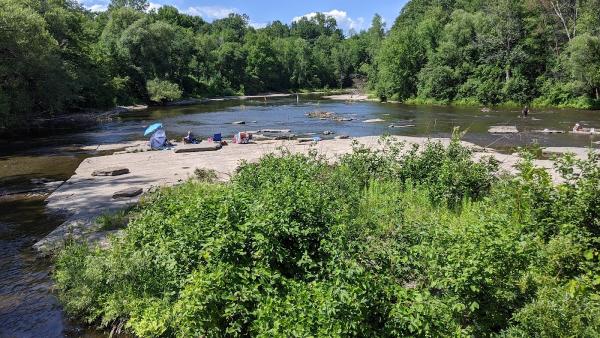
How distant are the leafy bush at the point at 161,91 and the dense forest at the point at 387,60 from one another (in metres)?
0.24

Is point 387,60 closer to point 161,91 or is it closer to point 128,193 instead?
point 161,91

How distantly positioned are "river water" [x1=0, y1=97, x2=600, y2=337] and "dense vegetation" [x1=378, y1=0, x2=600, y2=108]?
24.8ft

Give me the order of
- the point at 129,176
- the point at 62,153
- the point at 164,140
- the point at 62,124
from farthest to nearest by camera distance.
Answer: the point at 62,124 < the point at 164,140 < the point at 62,153 < the point at 129,176

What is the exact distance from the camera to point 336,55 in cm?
13712

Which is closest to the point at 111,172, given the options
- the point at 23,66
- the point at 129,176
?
the point at 129,176

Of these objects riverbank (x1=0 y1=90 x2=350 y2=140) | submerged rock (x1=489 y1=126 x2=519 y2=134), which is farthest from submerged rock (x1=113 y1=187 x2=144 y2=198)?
submerged rock (x1=489 y1=126 x2=519 y2=134)

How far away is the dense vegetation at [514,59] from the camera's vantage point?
54406mm

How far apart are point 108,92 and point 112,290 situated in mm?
63521

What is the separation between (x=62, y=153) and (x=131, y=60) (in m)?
56.1

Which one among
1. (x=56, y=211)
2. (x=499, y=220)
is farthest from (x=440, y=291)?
(x=56, y=211)

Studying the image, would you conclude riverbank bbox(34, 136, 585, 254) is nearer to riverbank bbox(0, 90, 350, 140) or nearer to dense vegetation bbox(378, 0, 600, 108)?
riverbank bbox(0, 90, 350, 140)

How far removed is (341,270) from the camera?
610 cm

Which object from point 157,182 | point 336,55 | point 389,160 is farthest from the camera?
point 336,55

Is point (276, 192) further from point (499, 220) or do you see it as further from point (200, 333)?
point (499, 220)
